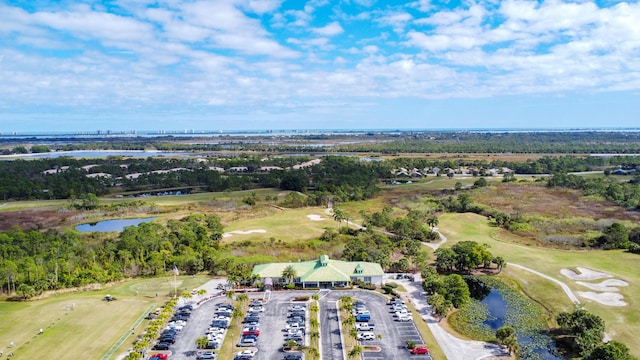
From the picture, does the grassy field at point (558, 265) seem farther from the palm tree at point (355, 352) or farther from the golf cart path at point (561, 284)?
the palm tree at point (355, 352)

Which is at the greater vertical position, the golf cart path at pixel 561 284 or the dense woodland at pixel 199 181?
the dense woodland at pixel 199 181

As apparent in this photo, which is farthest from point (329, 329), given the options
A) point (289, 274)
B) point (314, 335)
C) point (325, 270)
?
point (325, 270)

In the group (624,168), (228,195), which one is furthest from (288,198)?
(624,168)

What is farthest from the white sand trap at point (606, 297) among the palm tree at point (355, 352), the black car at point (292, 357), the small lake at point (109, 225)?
the small lake at point (109, 225)

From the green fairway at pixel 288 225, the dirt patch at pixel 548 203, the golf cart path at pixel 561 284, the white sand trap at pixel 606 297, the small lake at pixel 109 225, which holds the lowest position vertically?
the golf cart path at pixel 561 284

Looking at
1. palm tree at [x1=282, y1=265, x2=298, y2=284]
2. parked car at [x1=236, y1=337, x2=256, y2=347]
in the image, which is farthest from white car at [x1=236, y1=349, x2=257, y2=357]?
palm tree at [x1=282, y1=265, x2=298, y2=284]
